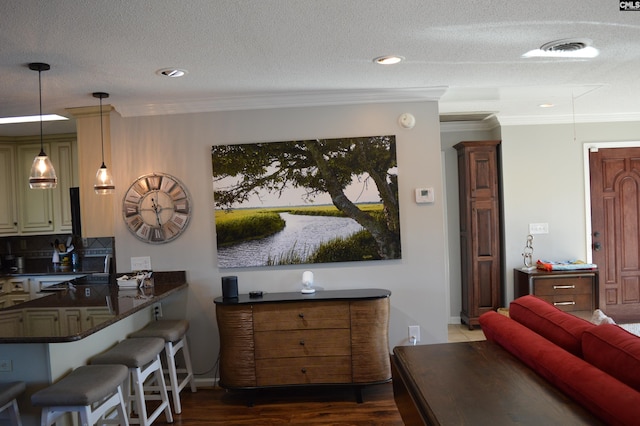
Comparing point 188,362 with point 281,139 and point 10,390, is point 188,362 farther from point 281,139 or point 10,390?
point 281,139

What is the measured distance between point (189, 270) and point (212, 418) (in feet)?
3.97

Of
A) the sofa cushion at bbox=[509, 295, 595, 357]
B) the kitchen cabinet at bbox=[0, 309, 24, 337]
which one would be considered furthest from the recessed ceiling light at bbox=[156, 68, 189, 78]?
the sofa cushion at bbox=[509, 295, 595, 357]

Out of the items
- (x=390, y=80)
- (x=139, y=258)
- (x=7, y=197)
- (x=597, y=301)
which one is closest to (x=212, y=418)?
(x=139, y=258)

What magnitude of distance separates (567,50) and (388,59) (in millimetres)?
1118

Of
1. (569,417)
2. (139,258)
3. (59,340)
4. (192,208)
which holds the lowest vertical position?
(569,417)

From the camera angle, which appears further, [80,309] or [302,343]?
[302,343]

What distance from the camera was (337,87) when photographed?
145 inches

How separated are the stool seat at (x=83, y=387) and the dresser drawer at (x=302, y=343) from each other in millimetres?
1161

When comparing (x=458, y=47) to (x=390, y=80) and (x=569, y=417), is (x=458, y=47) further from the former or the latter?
(x=569, y=417)

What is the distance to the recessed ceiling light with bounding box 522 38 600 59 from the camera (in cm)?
279

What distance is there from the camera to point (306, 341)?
11.7ft

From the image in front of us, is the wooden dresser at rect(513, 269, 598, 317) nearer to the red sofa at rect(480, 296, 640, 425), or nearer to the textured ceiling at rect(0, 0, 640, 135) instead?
the textured ceiling at rect(0, 0, 640, 135)

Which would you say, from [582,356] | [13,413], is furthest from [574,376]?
[13,413]

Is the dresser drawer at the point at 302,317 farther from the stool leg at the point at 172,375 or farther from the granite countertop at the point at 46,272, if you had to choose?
the granite countertop at the point at 46,272
